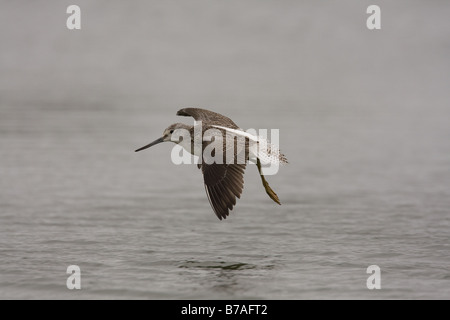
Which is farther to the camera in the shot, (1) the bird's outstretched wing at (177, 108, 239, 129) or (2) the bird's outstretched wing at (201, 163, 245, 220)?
(1) the bird's outstretched wing at (177, 108, 239, 129)

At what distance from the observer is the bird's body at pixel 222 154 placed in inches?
358

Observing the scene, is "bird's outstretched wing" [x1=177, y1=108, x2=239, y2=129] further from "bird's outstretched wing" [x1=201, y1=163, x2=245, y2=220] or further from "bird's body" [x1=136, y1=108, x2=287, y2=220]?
"bird's outstretched wing" [x1=201, y1=163, x2=245, y2=220]

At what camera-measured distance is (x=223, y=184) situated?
9.18m

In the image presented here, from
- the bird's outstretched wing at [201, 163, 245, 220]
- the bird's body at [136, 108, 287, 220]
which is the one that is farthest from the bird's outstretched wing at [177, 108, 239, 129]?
the bird's outstretched wing at [201, 163, 245, 220]

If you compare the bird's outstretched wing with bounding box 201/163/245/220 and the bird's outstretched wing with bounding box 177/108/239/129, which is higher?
the bird's outstretched wing with bounding box 177/108/239/129

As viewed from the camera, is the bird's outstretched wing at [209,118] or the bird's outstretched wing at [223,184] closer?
the bird's outstretched wing at [223,184]

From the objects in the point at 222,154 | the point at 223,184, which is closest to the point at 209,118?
the point at 222,154

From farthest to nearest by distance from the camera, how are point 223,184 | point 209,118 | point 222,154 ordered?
point 209,118
point 222,154
point 223,184

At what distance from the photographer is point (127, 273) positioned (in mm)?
9023

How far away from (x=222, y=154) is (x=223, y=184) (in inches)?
15.0

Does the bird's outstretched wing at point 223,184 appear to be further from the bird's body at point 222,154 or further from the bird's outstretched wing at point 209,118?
the bird's outstretched wing at point 209,118

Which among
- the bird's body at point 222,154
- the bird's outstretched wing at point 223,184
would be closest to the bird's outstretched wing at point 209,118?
the bird's body at point 222,154

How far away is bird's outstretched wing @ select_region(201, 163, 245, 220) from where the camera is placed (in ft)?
29.6

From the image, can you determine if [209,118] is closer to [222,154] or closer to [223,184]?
[222,154]
